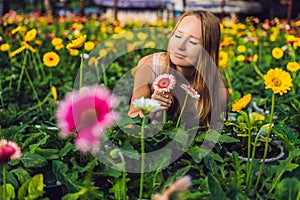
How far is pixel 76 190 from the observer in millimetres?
1071

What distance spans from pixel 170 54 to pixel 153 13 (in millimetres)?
8465

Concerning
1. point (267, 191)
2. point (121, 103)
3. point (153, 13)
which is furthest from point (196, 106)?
point (153, 13)

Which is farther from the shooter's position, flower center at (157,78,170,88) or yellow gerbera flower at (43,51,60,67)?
yellow gerbera flower at (43,51,60,67)

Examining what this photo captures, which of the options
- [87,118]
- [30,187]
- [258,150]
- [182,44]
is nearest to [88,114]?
[87,118]

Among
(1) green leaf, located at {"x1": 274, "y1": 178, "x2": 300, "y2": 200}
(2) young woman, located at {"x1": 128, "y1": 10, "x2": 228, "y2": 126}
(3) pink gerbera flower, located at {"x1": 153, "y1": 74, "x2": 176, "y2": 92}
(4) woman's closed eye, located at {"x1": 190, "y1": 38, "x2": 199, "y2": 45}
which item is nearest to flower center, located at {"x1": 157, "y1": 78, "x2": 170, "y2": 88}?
(3) pink gerbera flower, located at {"x1": 153, "y1": 74, "x2": 176, "y2": 92}

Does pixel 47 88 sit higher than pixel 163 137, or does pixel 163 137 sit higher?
pixel 163 137

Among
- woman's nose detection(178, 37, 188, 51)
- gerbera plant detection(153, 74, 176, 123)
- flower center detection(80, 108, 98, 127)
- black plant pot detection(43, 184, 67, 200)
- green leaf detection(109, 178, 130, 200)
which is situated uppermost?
woman's nose detection(178, 37, 188, 51)

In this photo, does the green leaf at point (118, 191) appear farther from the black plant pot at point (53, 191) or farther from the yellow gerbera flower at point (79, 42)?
the yellow gerbera flower at point (79, 42)

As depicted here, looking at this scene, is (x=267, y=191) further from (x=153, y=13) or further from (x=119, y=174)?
(x=153, y=13)

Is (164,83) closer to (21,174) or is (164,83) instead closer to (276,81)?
(276,81)

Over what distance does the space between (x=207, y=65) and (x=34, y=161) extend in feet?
1.97

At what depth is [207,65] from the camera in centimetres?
156

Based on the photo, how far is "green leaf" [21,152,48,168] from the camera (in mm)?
1189

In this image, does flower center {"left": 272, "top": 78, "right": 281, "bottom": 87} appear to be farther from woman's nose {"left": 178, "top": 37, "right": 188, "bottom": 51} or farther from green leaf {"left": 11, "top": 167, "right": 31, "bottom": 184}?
green leaf {"left": 11, "top": 167, "right": 31, "bottom": 184}
